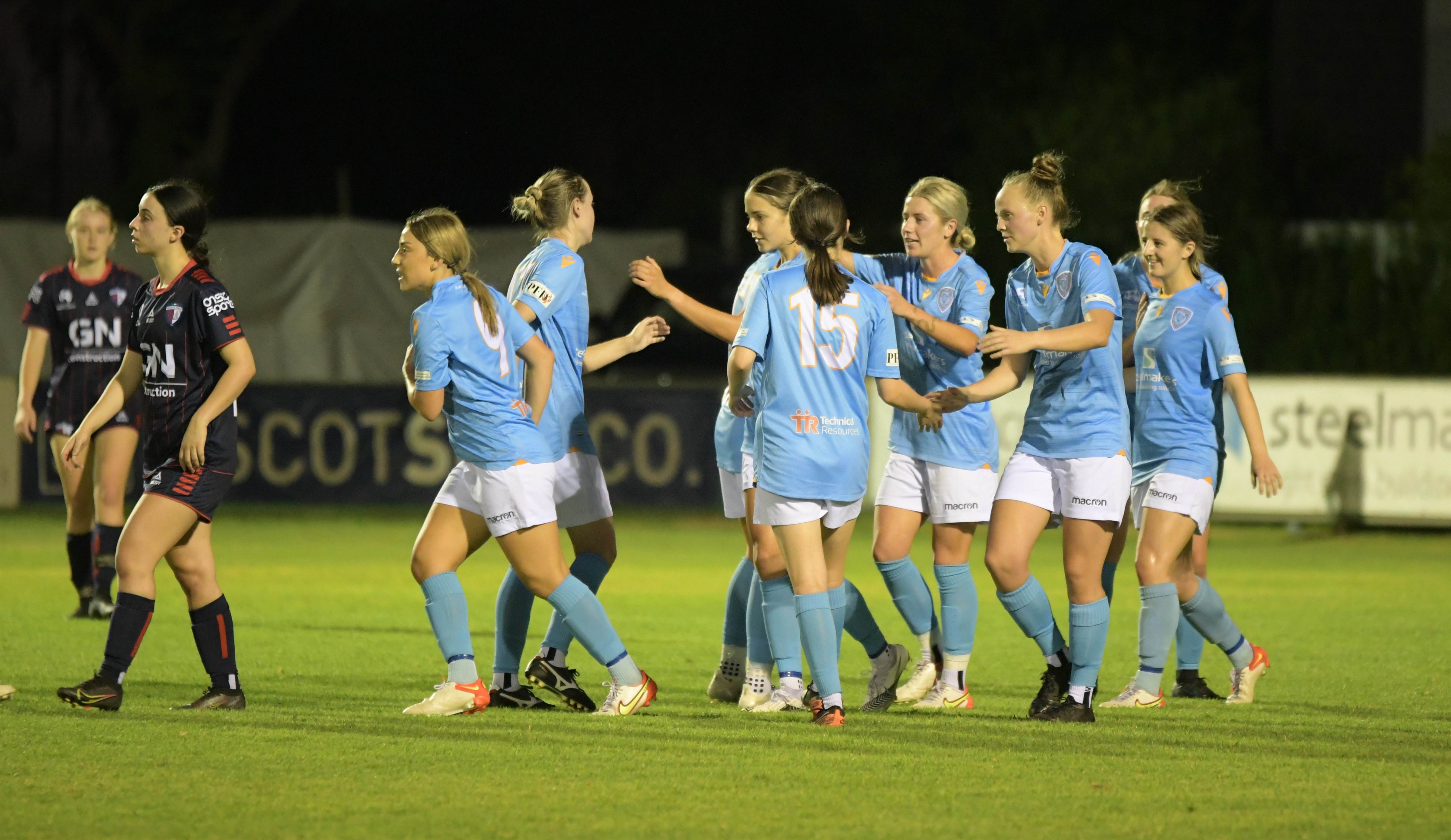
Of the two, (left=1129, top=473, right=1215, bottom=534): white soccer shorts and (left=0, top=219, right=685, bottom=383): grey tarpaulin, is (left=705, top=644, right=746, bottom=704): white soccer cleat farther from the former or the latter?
(left=0, top=219, right=685, bottom=383): grey tarpaulin

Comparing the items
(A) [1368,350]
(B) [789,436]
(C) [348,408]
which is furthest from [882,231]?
(B) [789,436]

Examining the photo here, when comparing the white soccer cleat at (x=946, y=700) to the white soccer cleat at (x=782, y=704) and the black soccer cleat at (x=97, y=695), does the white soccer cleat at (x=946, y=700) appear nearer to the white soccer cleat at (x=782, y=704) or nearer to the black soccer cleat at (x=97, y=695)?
the white soccer cleat at (x=782, y=704)

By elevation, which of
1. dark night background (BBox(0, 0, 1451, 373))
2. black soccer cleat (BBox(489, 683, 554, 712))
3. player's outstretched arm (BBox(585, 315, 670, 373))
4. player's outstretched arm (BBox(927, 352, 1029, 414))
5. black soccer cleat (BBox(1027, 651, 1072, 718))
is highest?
dark night background (BBox(0, 0, 1451, 373))

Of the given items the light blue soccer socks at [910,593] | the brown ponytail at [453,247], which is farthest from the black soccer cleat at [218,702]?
the light blue soccer socks at [910,593]

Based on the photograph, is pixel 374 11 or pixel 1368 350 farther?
pixel 374 11

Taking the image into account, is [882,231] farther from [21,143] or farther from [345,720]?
[345,720]

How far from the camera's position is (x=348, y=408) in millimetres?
15758

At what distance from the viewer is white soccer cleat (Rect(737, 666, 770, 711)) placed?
6.64 metres

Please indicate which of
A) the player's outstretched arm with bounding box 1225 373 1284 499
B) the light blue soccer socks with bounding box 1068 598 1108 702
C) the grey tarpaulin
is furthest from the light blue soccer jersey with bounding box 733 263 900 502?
the grey tarpaulin

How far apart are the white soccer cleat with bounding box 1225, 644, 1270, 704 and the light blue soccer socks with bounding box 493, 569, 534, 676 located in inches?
105

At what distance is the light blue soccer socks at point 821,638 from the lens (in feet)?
19.8

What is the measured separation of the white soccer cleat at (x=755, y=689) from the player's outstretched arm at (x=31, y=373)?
427cm

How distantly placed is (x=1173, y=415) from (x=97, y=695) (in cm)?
393

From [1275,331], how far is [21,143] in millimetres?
17534
